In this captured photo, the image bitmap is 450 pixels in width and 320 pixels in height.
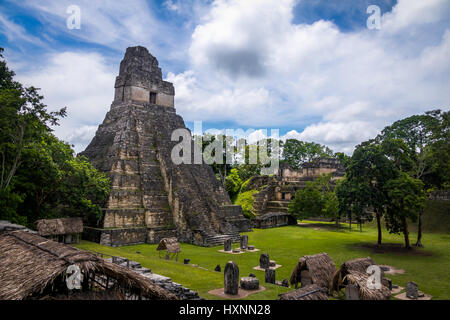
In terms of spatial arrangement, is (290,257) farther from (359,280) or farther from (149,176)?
(149,176)

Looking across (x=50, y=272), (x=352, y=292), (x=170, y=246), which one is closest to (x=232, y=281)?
(x=352, y=292)

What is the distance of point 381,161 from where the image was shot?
1591 centimetres

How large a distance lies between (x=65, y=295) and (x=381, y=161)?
1561 centimetres

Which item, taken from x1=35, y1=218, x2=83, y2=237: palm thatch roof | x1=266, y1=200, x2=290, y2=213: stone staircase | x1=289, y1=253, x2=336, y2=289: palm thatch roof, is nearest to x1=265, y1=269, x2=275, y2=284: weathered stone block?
x1=289, y1=253, x2=336, y2=289: palm thatch roof

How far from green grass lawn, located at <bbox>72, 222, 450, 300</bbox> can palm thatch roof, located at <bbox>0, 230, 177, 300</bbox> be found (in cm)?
308

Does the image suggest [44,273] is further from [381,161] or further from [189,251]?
[381,161]

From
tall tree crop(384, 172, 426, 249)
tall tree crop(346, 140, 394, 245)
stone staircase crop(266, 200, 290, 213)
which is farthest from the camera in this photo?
stone staircase crop(266, 200, 290, 213)

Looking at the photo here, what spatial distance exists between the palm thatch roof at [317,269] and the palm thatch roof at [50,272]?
16.5 ft

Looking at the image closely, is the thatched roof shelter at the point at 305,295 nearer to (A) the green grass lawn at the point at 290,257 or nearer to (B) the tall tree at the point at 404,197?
(A) the green grass lawn at the point at 290,257

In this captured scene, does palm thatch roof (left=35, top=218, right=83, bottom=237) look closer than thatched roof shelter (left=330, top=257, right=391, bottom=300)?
No

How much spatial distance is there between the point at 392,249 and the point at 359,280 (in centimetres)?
958

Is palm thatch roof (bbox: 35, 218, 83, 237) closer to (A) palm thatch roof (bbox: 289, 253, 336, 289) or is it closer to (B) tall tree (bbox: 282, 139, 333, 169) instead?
(A) palm thatch roof (bbox: 289, 253, 336, 289)

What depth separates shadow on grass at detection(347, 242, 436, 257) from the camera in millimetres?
15016
